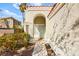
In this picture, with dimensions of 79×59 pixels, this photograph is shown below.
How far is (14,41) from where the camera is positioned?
1.91 metres

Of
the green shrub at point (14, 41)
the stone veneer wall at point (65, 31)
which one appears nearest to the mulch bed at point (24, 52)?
the green shrub at point (14, 41)

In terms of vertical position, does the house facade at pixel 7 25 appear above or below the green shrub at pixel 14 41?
above

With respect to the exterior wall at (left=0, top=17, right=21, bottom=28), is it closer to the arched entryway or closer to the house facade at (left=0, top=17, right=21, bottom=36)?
the house facade at (left=0, top=17, right=21, bottom=36)

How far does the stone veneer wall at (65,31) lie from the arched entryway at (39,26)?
0.13 feet

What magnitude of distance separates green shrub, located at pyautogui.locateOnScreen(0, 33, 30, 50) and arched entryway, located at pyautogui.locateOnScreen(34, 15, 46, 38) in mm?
98

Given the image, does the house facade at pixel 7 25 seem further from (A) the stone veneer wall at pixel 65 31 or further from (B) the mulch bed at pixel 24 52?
(A) the stone veneer wall at pixel 65 31

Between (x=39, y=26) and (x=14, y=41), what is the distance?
11.2 inches

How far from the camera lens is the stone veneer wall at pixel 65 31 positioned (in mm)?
1837

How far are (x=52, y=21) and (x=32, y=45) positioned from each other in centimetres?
30

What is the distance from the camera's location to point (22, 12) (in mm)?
1918

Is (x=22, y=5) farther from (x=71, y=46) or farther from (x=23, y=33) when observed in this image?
(x=71, y=46)

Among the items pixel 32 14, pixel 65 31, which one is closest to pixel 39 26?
pixel 32 14

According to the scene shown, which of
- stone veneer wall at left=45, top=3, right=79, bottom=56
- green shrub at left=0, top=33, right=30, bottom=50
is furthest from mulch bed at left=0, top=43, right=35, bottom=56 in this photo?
stone veneer wall at left=45, top=3, right=79, bottom=56

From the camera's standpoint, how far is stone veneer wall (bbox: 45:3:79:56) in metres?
1.84
